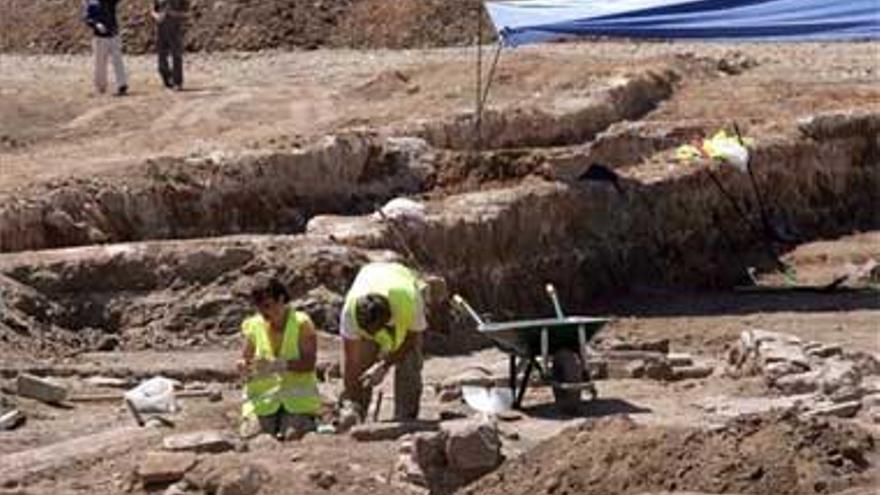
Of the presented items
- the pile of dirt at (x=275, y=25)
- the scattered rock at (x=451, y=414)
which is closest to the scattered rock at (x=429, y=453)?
the scattered rock at (x=451, y=414)

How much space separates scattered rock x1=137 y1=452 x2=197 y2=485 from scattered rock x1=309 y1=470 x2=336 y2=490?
0.72 m

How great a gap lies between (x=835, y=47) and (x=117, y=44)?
1217cm

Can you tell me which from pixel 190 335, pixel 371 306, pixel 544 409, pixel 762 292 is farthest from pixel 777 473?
pixel 762 292

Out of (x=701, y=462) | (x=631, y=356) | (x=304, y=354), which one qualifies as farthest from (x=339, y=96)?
(x=701, y=462)

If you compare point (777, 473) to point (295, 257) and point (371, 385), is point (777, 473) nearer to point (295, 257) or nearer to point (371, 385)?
point (371, 385)

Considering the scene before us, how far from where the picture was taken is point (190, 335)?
22.2 meters

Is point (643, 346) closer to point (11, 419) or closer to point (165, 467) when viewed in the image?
point (11, 419)

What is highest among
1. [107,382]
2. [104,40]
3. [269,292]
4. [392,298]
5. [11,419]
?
[269,292]

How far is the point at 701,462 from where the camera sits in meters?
13.4

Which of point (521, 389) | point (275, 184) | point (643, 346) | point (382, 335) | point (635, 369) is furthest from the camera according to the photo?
point (275, 184)

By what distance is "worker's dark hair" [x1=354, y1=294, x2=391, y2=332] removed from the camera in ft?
55.8

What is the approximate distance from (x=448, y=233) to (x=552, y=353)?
624cm

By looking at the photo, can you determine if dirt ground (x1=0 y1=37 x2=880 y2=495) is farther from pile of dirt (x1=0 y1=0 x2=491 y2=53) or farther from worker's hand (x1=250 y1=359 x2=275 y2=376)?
worker's hand (x1=250 y1=359 x2=275 y2=376)

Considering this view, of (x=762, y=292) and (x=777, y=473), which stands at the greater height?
(x=777, y=473)
